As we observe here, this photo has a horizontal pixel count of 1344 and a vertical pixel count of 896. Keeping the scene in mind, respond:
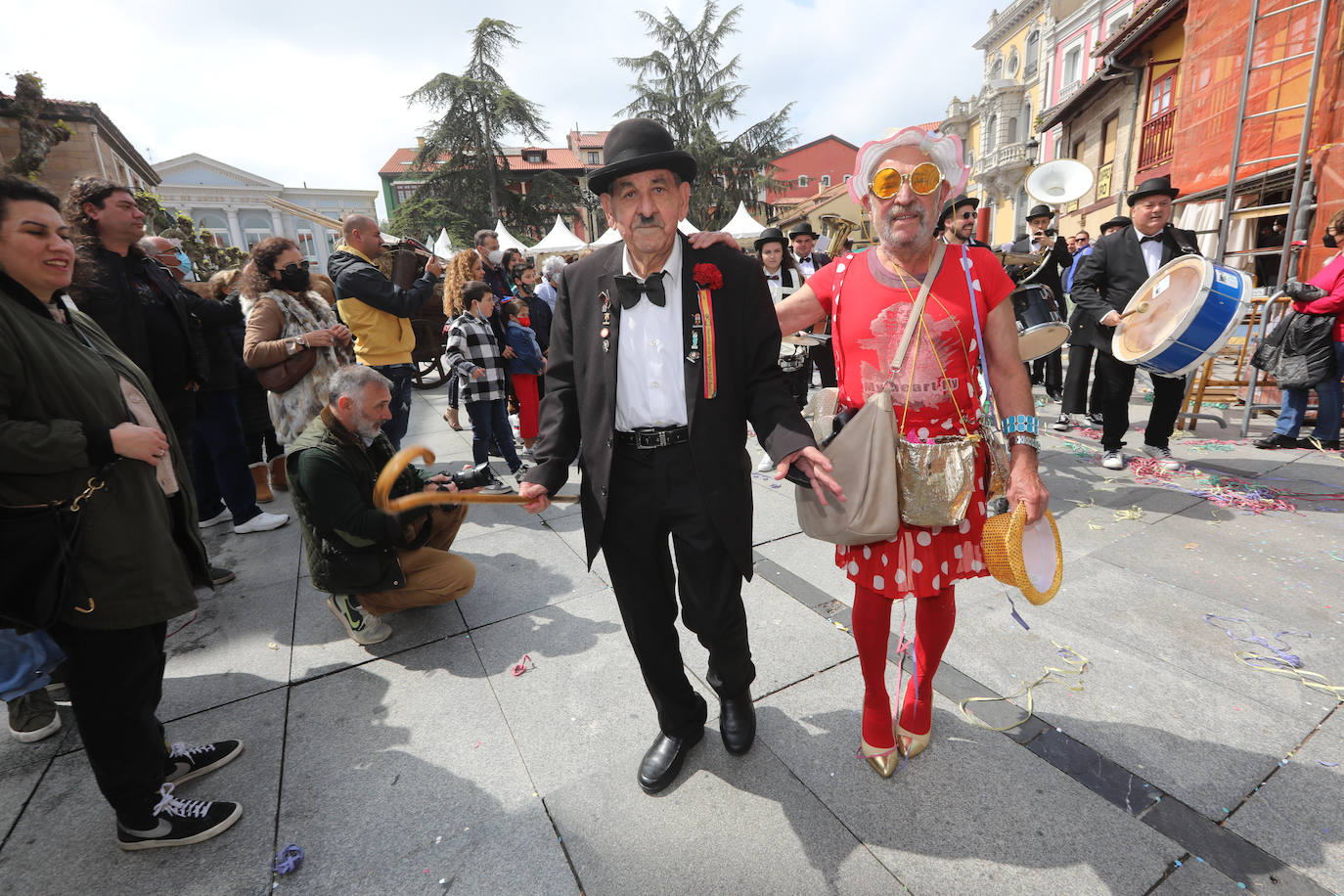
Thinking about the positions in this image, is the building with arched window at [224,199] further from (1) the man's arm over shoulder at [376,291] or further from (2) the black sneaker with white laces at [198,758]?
(2) the black sneaker with white laces at [198,758]

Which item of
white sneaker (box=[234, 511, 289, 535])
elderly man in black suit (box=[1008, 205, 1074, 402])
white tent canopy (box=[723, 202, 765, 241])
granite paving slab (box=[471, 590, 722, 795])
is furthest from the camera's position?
white tent canopy (box=[723, 202, 765, 241])

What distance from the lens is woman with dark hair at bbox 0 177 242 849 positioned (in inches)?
66.4

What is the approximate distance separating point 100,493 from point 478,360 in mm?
3513

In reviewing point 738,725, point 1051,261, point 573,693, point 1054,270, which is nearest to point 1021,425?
point 738,725

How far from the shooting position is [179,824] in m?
1.96

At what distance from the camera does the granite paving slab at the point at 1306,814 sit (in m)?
1.69

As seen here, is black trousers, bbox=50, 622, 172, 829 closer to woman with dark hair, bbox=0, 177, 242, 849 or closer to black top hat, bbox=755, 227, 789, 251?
woman with dark hair, bbox=0, 177, 242, 849

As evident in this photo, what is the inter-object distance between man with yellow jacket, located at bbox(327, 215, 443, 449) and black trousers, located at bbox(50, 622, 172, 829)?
2.50 m

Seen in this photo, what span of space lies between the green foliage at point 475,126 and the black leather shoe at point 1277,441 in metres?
28.5

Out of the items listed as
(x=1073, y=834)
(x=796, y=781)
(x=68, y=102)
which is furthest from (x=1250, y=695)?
(x=68, y=102)

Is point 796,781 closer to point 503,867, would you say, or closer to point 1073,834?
point 1073,834

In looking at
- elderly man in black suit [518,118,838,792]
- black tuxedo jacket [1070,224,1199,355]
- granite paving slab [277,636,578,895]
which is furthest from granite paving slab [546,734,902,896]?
black tuxedo jacket [1070,224,1199,355]

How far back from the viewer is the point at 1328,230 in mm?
5168

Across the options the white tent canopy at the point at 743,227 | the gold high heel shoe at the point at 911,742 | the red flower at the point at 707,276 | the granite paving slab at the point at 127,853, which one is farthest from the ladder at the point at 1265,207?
the white tent canopy at the point at 743,227
